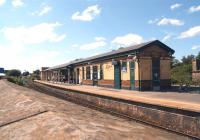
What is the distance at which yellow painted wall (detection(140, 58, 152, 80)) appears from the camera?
25.7 meters

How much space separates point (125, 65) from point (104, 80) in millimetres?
6060

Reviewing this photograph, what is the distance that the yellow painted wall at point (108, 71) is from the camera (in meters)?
31.3

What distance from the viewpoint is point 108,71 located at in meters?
32.2

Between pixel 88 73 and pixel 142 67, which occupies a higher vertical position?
pixel 142 67

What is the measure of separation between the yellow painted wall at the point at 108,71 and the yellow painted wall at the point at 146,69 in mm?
5823

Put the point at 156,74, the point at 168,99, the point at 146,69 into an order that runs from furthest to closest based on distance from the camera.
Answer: the point at 156,74, the point at 146,69, the point at 168,99

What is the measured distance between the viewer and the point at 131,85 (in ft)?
88.7

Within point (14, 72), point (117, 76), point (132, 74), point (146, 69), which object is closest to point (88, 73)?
point (117, 76)

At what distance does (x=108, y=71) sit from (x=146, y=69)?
277 inches

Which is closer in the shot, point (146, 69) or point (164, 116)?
point (164, 116)

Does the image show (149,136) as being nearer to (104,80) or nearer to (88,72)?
(104,80)

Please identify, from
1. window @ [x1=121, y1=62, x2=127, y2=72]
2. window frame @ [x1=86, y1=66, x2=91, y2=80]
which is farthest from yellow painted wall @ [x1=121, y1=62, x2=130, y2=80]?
window frame @ [x1=86, y1=66, x2=91, y2=80]

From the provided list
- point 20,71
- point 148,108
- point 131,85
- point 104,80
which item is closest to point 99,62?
point 104,80

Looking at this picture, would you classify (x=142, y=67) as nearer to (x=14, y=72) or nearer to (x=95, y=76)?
(x=95, y=76)
